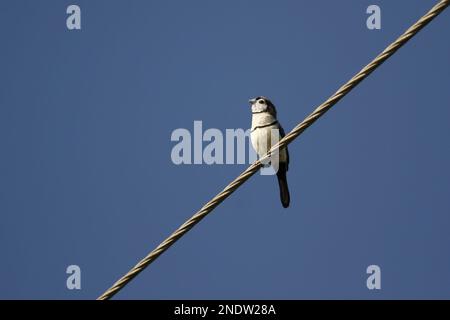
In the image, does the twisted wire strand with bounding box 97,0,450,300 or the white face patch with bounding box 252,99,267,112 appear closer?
the twisted wire strand with bounding box 97,0,450,300

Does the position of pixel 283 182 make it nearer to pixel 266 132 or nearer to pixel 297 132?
pixel 266 132

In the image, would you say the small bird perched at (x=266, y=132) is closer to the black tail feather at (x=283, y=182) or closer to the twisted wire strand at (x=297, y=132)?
the black tail feather at (x=283, y=182)

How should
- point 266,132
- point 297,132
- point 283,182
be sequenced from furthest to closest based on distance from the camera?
1. point 283,182
2. point 266,132
3. point 297,132

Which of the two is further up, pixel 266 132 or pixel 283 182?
pixel 266 132

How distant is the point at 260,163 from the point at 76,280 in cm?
569

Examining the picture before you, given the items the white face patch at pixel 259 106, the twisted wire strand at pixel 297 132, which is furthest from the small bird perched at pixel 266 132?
the twisted wire strand at pixel 297 132

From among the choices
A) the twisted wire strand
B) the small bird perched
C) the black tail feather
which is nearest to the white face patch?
the small bird perched

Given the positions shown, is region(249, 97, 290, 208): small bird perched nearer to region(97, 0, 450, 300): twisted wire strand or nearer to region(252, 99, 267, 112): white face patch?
region(252, 99, 267, 112): white face patch

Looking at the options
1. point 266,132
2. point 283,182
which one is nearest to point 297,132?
point 266,132

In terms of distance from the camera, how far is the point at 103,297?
370 centimetres

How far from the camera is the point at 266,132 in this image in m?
7.42

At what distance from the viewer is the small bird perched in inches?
291
